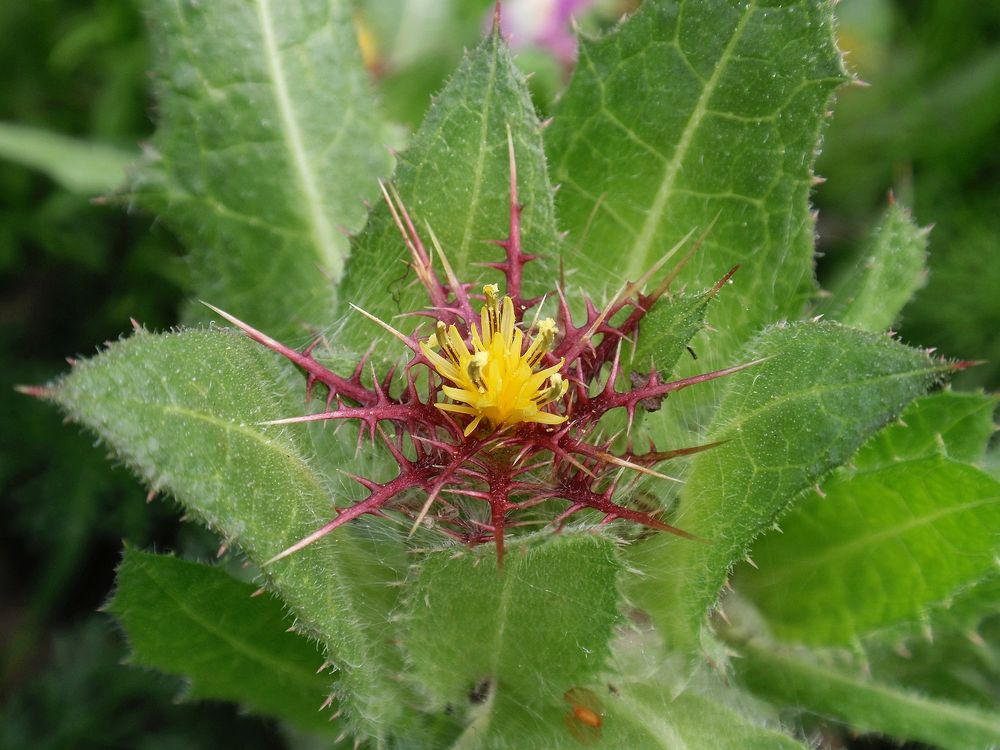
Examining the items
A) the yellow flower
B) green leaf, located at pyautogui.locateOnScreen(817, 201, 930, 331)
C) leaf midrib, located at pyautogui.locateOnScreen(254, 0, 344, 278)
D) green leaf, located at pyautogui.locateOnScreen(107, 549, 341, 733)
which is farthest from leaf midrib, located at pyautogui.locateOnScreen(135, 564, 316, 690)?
green leaf, located at pyautogui.locateOnScreen(817, 201, 930, 331)

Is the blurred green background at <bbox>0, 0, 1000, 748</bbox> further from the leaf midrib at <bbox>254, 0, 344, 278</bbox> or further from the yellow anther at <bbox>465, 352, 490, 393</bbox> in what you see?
the yellow anther at <bbox>465, 352, 490, 393</bbox>

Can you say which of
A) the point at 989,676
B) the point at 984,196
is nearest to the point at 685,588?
the point at 989,676

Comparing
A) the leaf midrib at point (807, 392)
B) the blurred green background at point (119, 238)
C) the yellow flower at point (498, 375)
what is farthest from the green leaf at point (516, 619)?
the blurred green background at point (119, 238)

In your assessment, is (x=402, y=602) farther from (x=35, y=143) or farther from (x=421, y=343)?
(x=35, y=143)

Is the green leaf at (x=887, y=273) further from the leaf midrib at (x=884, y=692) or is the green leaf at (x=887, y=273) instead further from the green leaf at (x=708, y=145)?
the leaf midrib at (x=884, y=692)

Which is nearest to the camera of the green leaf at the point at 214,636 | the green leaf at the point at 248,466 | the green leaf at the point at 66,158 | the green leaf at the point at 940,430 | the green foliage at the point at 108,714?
the green leaf at the point at 248,466
